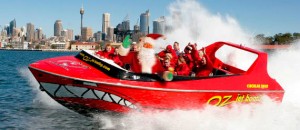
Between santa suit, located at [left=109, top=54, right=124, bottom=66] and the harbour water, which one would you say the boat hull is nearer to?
the harbour water

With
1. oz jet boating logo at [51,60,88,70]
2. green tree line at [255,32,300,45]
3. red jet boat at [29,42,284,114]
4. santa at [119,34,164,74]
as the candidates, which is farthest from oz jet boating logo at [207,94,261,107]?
green tree line at [255,32,300,45]

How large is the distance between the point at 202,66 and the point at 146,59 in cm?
159

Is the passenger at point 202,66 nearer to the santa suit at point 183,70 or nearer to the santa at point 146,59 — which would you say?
the santa suit at point 183,70

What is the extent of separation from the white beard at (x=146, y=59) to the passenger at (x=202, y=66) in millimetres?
1356

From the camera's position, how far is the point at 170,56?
32.4 feet

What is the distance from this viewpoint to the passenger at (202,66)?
10.2 meters

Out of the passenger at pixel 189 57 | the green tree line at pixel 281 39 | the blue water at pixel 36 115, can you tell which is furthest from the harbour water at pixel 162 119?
the green tree line at pixel 281 39

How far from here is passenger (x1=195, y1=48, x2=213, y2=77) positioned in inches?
401

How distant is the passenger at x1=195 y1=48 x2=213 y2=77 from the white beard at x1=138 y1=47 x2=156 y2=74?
136 centimetres

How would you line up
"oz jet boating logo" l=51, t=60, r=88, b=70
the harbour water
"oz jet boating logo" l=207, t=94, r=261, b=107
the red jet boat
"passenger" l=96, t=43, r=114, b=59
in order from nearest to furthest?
the red jet boat, "oz jet boating logo" l=51, t=60, r=88, b=70, the harbour water, "oz jet boating logo" l=207, t=94, r=261, b=107, "passenger" l=96, t=43, r=114, b=59

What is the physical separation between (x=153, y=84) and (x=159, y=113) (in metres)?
0.74

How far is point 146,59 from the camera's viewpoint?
9484mm

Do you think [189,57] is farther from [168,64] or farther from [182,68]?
[168,64]

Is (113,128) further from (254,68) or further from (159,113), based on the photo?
(254,68)
